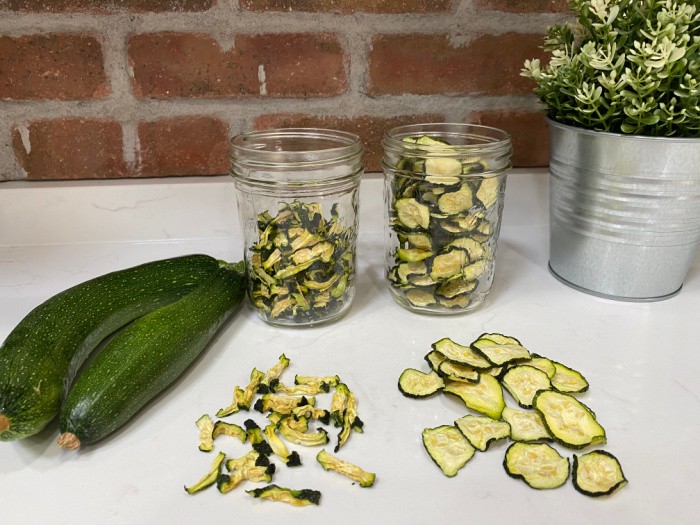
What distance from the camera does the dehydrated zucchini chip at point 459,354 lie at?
22.1 inches

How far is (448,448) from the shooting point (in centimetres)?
47

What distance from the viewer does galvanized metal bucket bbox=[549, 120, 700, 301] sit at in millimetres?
624

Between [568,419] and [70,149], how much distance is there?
72 centimetres

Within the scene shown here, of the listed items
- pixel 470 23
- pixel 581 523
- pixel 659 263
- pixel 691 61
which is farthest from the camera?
pixel 470 23

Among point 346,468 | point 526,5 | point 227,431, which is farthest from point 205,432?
point 526,5

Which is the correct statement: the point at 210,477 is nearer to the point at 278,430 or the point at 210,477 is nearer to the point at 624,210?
the point at 278,430

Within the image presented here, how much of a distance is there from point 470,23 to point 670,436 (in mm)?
574

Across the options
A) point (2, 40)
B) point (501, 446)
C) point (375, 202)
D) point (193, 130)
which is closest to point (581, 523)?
point (501, 446)

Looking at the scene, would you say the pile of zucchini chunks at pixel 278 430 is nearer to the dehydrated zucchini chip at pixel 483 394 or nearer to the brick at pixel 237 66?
the dehydrated zucchini chip at pixel 483 394

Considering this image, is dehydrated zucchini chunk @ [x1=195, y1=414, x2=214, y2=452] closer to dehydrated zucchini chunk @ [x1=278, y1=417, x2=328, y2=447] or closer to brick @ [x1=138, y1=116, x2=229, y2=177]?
dehydrated zucchini chunk @ [x1=278, y1=417, x2=328, y2=447]

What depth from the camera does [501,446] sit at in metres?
0.48

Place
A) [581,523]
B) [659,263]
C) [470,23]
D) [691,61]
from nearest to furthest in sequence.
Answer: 1. [581,523]
2. [691,61]
3. [659,263]
4. [470,23]

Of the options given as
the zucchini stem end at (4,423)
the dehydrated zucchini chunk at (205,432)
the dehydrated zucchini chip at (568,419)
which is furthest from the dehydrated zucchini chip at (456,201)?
the zucchini stem end at (4,423)

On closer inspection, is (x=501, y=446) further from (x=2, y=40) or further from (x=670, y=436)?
(x=2, y=40)
